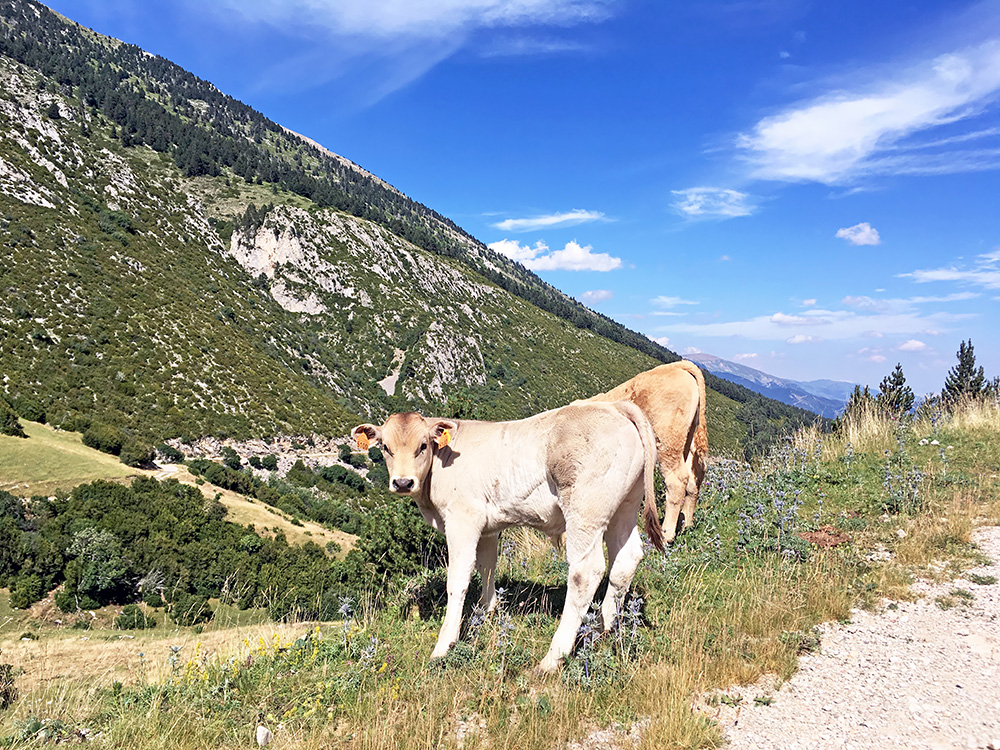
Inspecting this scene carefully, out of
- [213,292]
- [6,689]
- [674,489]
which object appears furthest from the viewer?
[213,292]

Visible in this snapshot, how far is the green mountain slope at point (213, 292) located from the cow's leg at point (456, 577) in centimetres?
391

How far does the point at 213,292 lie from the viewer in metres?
78.3

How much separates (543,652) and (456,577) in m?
1.15

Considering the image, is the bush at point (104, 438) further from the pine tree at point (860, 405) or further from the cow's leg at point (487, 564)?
the pine tree at point (860, 405)

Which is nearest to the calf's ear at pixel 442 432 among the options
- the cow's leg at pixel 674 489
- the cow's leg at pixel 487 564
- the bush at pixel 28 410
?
the cow's leg at pixel 487 564

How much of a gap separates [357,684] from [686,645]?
3.02 metres

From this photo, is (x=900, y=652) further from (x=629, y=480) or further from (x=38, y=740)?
(x=38, y=740)

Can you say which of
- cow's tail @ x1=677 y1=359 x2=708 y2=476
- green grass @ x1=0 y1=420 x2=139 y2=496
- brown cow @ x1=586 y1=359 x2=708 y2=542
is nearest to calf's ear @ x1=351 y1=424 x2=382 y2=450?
brown cow @ x1=586 y1=359 x2=708 y2=542

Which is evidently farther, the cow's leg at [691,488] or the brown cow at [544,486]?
the cow's leg at [691,488]

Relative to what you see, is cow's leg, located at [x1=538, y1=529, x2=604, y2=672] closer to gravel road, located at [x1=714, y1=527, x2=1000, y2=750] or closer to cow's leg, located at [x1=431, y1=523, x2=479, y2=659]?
cow's leg, located at [x1=431, y1=523, x2=479, y2=659]

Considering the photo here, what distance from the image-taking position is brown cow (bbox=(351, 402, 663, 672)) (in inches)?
193

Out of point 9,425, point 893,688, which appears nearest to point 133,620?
point 9,425

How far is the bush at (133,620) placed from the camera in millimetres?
19453

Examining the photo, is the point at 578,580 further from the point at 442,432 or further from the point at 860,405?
the point at 860,405
